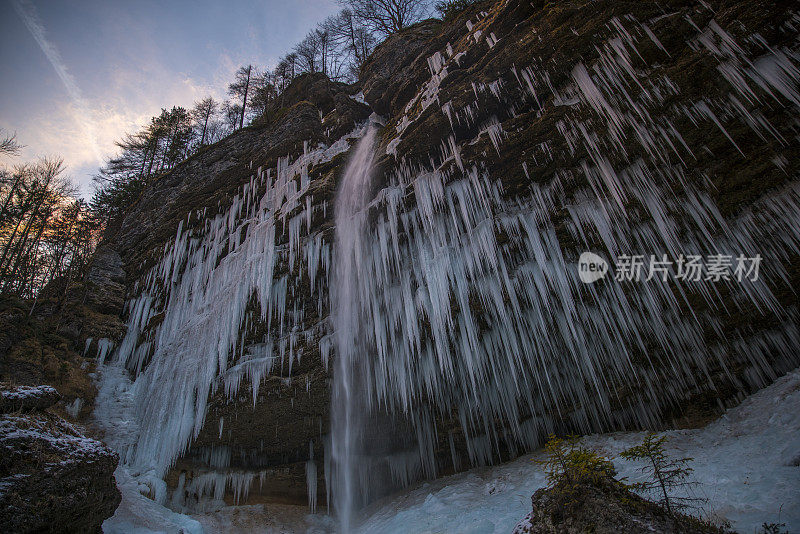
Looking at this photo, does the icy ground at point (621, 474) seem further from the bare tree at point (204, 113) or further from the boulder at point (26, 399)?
the bare tree at point (204, 113)

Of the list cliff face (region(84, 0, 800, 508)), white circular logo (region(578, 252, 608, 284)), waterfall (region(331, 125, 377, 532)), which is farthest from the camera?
waterfall (region(331, 125, 377, 532))

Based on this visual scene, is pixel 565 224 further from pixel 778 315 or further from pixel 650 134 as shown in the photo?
pixel 778 315

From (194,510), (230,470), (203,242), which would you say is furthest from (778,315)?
(203,242)

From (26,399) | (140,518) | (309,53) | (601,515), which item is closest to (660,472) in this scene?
(601,515)

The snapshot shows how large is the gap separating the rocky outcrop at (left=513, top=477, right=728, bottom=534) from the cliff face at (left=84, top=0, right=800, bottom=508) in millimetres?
4283

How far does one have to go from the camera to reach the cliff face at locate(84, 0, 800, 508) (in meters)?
5.84

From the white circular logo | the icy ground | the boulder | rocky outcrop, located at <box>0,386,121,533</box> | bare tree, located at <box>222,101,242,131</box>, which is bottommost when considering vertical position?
the icy ground

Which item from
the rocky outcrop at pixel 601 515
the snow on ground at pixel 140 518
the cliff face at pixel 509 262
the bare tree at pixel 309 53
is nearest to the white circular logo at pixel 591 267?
the cliff face at pixel 509 262

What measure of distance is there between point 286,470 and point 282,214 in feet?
25.1

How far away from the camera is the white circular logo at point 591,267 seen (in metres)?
6.89

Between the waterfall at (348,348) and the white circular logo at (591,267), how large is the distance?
5.23 meters

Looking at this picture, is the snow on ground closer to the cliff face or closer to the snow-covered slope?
the cliff face

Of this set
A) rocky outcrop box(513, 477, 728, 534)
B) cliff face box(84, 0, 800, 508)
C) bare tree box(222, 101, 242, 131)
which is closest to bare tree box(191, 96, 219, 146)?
bare tree box(222, 101, 242, 131)

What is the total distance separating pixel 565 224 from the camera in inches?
281
